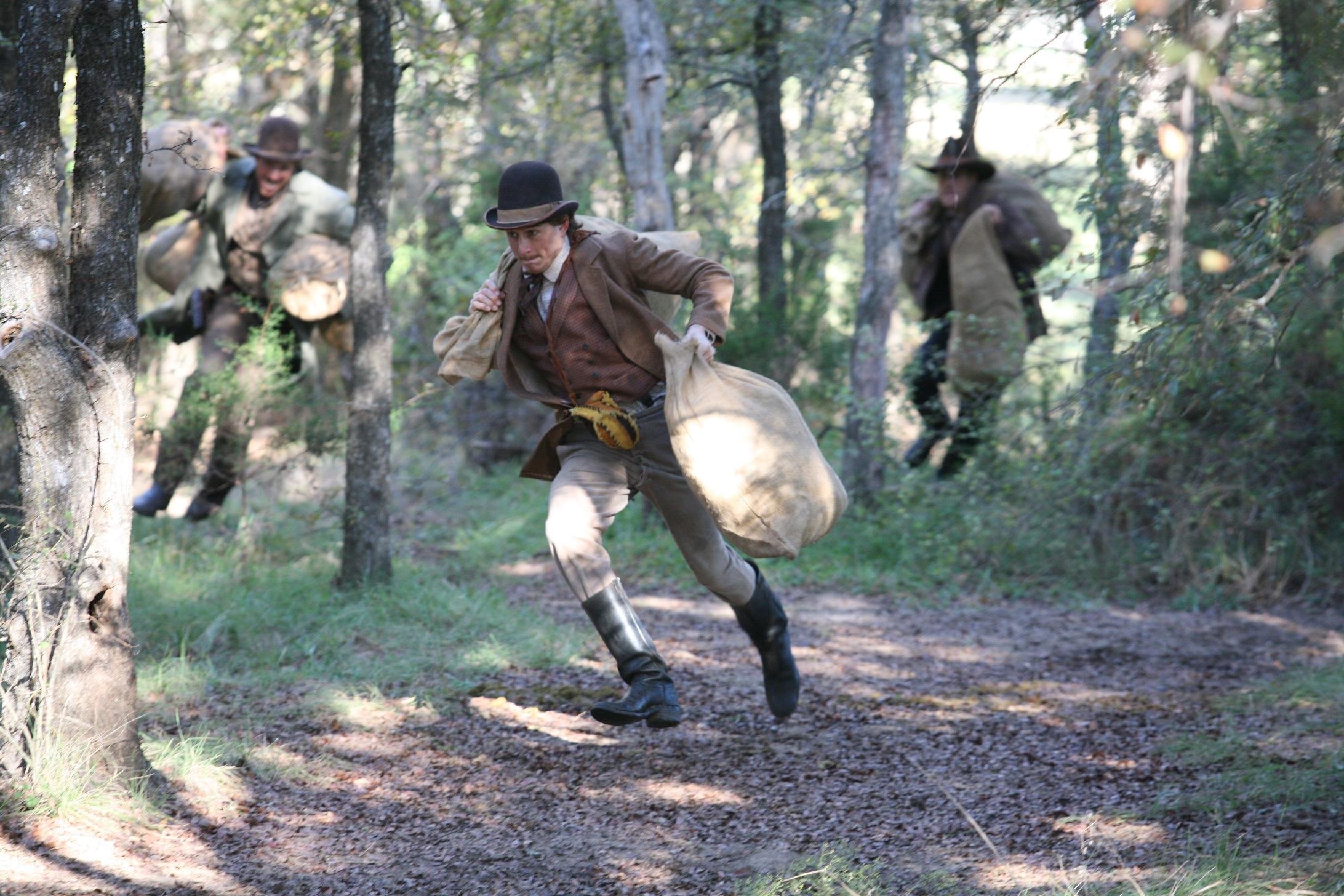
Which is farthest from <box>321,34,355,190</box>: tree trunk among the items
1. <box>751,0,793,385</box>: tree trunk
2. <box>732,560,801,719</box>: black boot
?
<box>732,560,801,719</box>: black boot

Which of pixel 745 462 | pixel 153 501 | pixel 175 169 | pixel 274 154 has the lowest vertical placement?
pixel 153 501

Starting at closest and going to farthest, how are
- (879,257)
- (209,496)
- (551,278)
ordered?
1. (551,278)
2. (209,496)
3. (879,257)

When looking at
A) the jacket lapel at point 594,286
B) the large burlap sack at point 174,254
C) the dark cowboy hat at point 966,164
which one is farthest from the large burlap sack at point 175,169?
the dark cowboy hat at point 966,164

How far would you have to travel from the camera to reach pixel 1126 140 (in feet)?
27.4

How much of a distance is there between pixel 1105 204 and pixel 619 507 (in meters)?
2.23

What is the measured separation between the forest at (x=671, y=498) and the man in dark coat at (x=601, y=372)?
2 cm

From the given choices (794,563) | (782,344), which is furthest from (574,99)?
(794,563)

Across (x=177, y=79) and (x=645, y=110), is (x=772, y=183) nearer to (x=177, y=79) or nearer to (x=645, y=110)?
(x=645, y=110)

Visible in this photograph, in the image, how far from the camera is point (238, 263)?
269 inches

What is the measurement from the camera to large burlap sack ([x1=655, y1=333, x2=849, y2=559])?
13.1 feet

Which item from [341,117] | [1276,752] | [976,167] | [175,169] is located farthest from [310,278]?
[341,117]

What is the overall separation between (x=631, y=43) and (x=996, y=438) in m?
3.13

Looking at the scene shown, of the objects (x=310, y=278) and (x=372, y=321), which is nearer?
(x=372, y=321)

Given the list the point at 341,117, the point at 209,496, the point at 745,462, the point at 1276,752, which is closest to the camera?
the point at 745,462
